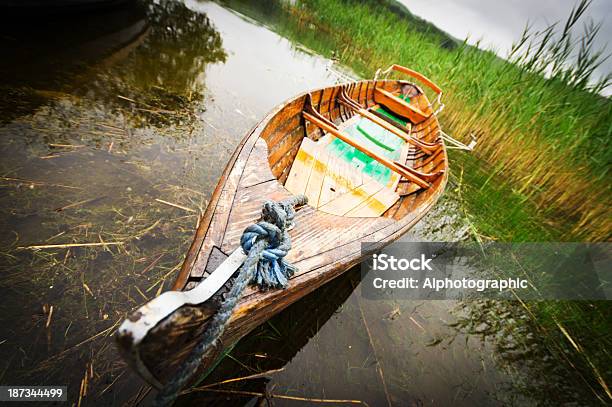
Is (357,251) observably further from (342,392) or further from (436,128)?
(436,128)

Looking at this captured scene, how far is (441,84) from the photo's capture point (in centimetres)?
646

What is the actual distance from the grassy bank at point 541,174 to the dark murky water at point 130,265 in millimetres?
587

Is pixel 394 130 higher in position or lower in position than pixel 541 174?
lower

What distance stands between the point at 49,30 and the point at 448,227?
697cm

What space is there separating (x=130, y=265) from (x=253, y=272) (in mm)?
1435

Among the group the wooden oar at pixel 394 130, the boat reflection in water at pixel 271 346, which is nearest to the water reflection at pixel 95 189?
the boat reflection in water at pixel 271 346

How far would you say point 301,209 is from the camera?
5.08 feet

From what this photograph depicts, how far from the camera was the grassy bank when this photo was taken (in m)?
2.57

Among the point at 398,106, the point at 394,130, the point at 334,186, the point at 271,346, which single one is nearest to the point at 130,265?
the point at 271,346

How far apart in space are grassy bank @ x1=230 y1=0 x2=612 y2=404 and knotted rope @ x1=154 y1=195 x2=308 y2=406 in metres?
2.62

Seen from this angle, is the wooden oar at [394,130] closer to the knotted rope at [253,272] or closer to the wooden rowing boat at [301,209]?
the wooden rowing boat at [301,209]

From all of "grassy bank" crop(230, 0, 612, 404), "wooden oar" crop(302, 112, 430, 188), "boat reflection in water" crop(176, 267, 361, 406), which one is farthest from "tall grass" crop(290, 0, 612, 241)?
"boat reflection in water" crop(176, 267, 361, 406)

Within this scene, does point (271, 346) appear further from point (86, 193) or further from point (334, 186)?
point (86, 193)

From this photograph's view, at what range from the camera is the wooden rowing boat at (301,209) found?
2.35ft
